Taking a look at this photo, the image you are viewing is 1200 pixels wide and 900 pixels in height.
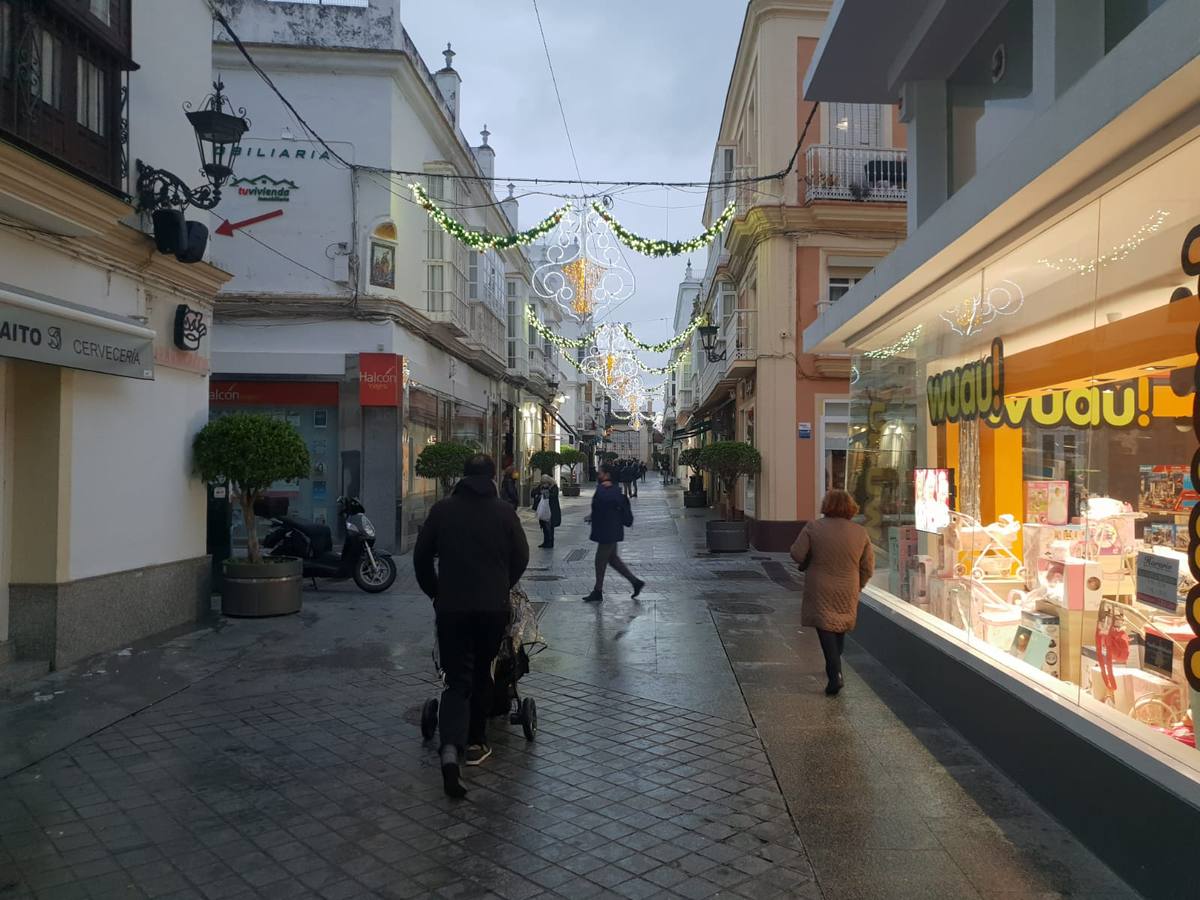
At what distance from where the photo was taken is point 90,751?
5.55 metres

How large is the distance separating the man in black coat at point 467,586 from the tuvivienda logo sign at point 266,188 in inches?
494

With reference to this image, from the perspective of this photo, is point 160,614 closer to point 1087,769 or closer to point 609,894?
point 609,894

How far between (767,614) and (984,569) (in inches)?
173

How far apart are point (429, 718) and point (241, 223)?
12.8 metres

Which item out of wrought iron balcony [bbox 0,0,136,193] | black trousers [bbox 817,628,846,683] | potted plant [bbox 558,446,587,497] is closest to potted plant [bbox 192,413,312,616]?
wrought iron balcony [bbox 0,0,136,193]

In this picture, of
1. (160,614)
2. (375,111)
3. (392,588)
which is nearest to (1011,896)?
(160,614)

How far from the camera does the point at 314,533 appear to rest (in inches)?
482

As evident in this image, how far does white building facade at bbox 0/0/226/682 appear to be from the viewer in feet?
22.1

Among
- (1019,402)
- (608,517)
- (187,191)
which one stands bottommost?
(608,517)

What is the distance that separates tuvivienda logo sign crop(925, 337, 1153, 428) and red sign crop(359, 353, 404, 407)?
10220mm

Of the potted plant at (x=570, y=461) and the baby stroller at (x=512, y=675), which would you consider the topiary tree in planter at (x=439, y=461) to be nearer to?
the baby stroller at (x=512, y=675)

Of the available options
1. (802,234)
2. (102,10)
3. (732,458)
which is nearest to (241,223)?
(102,10)

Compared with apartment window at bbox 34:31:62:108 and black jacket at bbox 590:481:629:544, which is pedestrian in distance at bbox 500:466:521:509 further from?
apartment window at bbox 34:31:62:108

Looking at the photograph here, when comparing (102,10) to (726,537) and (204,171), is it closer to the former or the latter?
(204,171)
